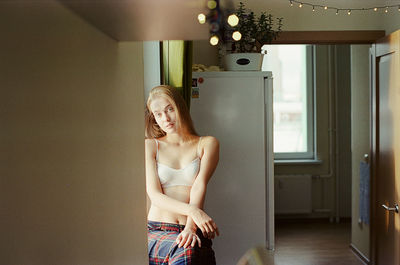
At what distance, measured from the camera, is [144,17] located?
51 centimetres

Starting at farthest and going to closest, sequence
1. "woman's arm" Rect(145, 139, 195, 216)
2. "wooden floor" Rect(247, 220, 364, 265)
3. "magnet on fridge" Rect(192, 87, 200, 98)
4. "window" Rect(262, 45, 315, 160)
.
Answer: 1. "window" Rect(262, 45, 315, 160)
2. "wooden floor" Rect(247, 220, 364, 265)
3. "magnet on fridge" Rect(192, 87, 200, 98)
4. "woman's arm" Rect(145, 139, 195, 216)

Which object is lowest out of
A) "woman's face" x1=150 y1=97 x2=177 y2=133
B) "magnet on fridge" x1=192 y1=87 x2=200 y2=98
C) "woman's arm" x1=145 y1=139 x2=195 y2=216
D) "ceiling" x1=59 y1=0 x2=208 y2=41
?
"woman's arm" x1=145 y1=139 x2=195 y2=216

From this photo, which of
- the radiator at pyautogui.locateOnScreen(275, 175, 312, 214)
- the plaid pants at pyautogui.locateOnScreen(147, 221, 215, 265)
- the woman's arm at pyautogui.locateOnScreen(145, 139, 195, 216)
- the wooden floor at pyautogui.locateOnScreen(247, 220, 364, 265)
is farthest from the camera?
the radiator at pyautogui.locateOnScreen(275, 175, 312, 214)

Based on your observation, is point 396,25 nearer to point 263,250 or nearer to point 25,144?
point 263,250

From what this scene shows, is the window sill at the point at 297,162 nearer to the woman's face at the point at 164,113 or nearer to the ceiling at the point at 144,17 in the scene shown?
the woman's face at the point at 164,113

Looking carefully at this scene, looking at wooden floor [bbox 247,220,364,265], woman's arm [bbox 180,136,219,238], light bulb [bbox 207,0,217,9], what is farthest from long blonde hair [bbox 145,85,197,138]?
wooden floor [bbox 247,220,364,265]

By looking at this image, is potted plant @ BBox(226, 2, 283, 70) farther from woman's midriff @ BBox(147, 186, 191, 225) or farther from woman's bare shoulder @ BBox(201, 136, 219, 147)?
woman's midriff @ BBox(147, 186, 191, 225)

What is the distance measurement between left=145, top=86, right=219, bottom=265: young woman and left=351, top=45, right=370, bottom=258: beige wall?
2402mm

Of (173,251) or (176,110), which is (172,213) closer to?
(173,251)

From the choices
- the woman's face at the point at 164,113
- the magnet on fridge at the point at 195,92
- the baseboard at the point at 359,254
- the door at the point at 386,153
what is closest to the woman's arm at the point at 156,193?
the woman's face at the point at 164,113

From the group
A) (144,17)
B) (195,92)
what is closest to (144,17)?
(144,17)

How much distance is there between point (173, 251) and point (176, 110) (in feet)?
1.97

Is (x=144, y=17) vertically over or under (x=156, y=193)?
over

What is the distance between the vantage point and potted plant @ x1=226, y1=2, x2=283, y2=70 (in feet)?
10.1
